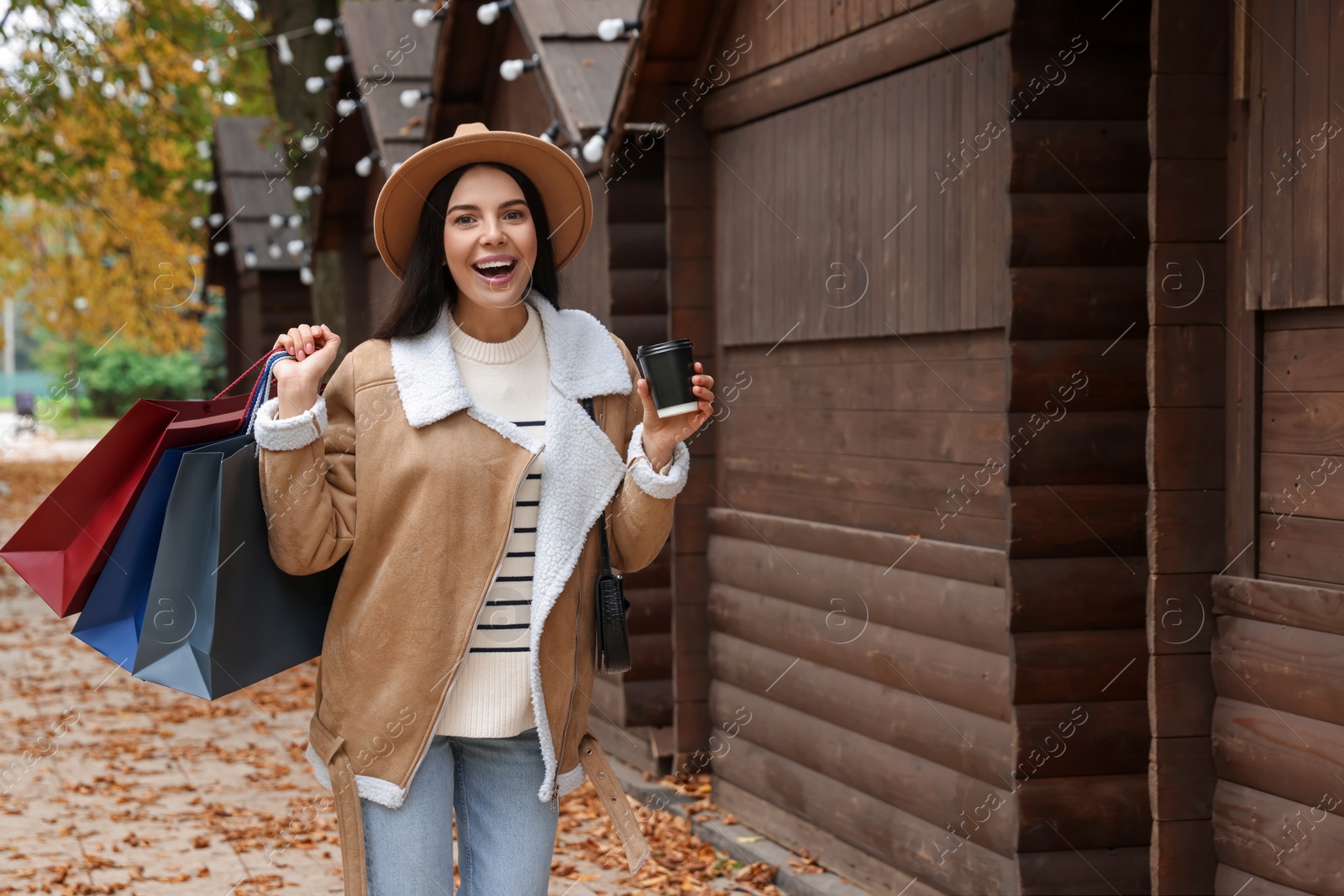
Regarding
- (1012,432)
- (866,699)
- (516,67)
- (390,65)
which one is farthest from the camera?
(390,65)

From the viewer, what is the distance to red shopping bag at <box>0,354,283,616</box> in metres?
2.96

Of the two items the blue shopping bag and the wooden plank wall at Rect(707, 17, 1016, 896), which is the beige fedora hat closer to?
the blue shopping bag

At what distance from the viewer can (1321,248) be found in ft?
12.0

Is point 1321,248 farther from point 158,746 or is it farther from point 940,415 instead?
point 158,746

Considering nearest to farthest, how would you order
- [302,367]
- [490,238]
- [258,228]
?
1. [302,367]
2. [490,238]
3. [258,228]

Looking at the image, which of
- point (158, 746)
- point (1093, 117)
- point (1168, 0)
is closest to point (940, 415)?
point (1093, 117)

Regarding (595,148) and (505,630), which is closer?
(505,630)

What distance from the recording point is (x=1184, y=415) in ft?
13.3

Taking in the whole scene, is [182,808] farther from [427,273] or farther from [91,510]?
[427,273]

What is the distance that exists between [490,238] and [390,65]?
9774mm

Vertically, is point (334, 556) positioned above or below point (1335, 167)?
below

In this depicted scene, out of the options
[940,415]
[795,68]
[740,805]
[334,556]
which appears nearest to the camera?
[334,556]

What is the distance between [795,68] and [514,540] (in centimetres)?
362

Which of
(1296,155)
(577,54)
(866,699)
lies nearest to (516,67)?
(577,54)
